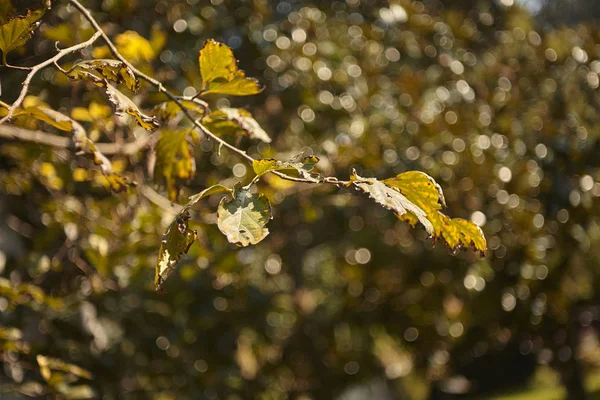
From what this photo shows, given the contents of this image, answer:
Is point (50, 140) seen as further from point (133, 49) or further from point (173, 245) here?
point (173, 245)

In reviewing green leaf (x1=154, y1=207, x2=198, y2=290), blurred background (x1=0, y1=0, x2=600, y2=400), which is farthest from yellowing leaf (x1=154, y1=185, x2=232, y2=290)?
blurred background (x1=0, y1=0, x2=600, y2=400)

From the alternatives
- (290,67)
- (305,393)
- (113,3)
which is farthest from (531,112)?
(113,3)

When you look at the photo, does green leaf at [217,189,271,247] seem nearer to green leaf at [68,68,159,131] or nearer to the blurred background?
green leaf at [68,68,159,131]

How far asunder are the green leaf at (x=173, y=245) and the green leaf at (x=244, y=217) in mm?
54

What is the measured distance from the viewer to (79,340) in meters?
1.89

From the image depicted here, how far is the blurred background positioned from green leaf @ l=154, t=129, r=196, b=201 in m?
0.50

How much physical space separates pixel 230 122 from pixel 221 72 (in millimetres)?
107

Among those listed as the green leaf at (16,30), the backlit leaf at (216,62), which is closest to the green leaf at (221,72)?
the backlit leaf at (216,62)

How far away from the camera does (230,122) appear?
115 centimetres

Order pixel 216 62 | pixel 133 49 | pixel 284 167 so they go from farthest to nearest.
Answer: pixel 133 49 → pixel 216 62 → pixel 284 167

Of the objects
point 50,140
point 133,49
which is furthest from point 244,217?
point 133,49

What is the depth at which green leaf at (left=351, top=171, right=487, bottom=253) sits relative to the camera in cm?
78

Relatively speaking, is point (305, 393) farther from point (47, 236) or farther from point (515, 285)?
point (47, 236)

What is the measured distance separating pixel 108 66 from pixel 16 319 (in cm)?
106
